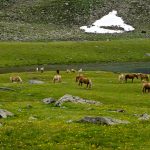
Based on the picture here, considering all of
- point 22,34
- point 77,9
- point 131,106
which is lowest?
point 131,106

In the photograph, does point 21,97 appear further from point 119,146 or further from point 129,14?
point 129,14

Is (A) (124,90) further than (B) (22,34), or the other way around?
(B) (22,34)

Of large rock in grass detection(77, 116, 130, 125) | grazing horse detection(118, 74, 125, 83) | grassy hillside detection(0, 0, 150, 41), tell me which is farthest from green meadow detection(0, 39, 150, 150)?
grassy hillside detection(0, 0, 150, 41)

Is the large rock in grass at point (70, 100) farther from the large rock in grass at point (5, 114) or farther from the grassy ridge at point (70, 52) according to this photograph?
the grassy ridge at point (70, 52)

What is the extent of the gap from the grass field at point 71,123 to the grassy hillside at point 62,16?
103704mm

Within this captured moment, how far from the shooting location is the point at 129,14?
183250 mm

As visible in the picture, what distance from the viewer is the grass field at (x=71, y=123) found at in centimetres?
2762

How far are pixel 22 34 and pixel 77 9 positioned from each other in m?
37.0

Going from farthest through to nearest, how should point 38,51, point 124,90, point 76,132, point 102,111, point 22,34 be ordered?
1. point 22,34
2. point 38,51
3. point 124,90
4. point 102,111
5. point 76,132

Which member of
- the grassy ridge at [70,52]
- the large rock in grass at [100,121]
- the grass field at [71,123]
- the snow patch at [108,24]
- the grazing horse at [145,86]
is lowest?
the grass field at [71,123]

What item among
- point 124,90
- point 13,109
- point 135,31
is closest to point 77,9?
point 135,31

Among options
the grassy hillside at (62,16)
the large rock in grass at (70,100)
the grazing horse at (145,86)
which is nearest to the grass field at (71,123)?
the large rock in grass at (70,100)

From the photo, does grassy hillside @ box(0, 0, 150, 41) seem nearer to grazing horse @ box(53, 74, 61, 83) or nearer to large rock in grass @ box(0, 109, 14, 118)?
grazing horse @ box(53, 74, 61, 83)

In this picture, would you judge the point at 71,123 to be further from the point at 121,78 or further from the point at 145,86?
the point at 121,78
